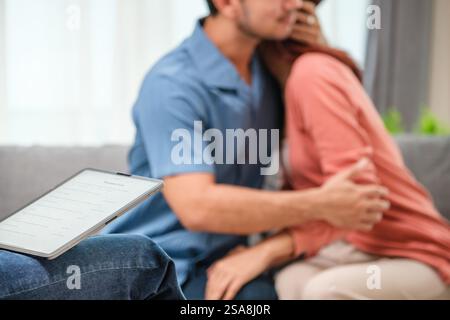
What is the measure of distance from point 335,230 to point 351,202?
6 centimetres

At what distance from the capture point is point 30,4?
3.85 feet

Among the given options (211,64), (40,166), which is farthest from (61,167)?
(211,64)

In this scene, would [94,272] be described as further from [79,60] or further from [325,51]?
[325,51]

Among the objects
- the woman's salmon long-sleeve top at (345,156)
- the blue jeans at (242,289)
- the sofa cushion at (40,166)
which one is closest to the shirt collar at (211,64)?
the woman's salmon long-sleeve top at (345,156)

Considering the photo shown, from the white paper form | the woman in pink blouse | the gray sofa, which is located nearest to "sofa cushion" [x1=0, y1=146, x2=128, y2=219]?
the gray sofa

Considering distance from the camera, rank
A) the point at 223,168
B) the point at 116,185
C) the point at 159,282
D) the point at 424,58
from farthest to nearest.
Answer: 1. the point at 424,58
2. the point at 223,168
3. the point at 116,185
4. the point at 159,282

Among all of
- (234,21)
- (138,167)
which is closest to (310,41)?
(234,21)

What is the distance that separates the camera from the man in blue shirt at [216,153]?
1099 mm

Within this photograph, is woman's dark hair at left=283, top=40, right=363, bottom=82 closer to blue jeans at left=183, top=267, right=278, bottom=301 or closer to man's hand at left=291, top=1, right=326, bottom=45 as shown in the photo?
man's hand at left=291, top=1, right=326, bottom=45

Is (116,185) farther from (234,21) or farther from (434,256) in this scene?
(434,256)

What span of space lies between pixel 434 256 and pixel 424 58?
40 cm

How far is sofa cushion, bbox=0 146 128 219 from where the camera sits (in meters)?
1.15

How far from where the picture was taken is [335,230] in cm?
119

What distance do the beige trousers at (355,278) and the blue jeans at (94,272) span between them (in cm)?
38
